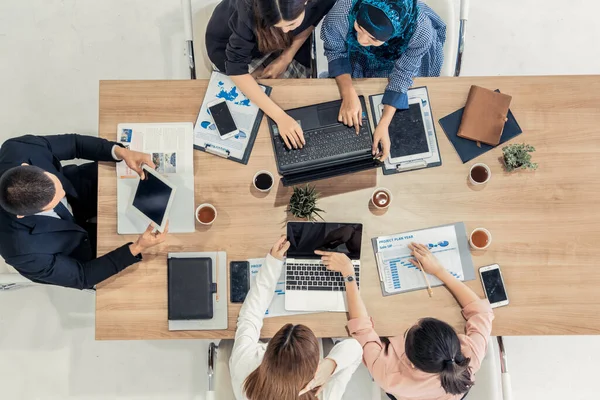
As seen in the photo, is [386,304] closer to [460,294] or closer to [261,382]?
[460,294]

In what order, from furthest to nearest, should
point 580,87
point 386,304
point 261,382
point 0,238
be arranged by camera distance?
point 580,87, point 386,304, point 0,238, point 261,382

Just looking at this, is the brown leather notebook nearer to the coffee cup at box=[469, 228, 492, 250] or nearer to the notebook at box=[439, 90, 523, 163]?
the notebook at box=[439, 90, 523, 163]

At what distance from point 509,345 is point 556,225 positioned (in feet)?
3.42

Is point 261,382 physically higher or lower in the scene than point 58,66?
lower

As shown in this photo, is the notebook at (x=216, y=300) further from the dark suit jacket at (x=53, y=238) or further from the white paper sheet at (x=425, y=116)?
the white paper sheet at (x=425, y=116)

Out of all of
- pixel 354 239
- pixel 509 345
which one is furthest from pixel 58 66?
pixel 509 345

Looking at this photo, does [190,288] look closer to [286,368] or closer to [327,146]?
[286,368]

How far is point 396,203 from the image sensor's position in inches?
70.8

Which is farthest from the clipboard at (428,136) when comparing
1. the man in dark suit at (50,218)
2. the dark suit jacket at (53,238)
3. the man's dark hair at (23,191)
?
the man's dark hair at (23,191)

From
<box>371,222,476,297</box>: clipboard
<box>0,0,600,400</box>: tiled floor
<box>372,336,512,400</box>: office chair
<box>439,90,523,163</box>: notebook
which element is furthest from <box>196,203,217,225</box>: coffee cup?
<box>372,336,512,400</box>: office chair

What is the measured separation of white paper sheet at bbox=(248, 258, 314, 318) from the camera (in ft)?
5.68

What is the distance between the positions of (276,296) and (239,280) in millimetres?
151

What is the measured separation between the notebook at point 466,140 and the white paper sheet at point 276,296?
0.83 metres

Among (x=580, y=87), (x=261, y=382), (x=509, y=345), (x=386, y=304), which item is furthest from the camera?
(x=509, y=345)
